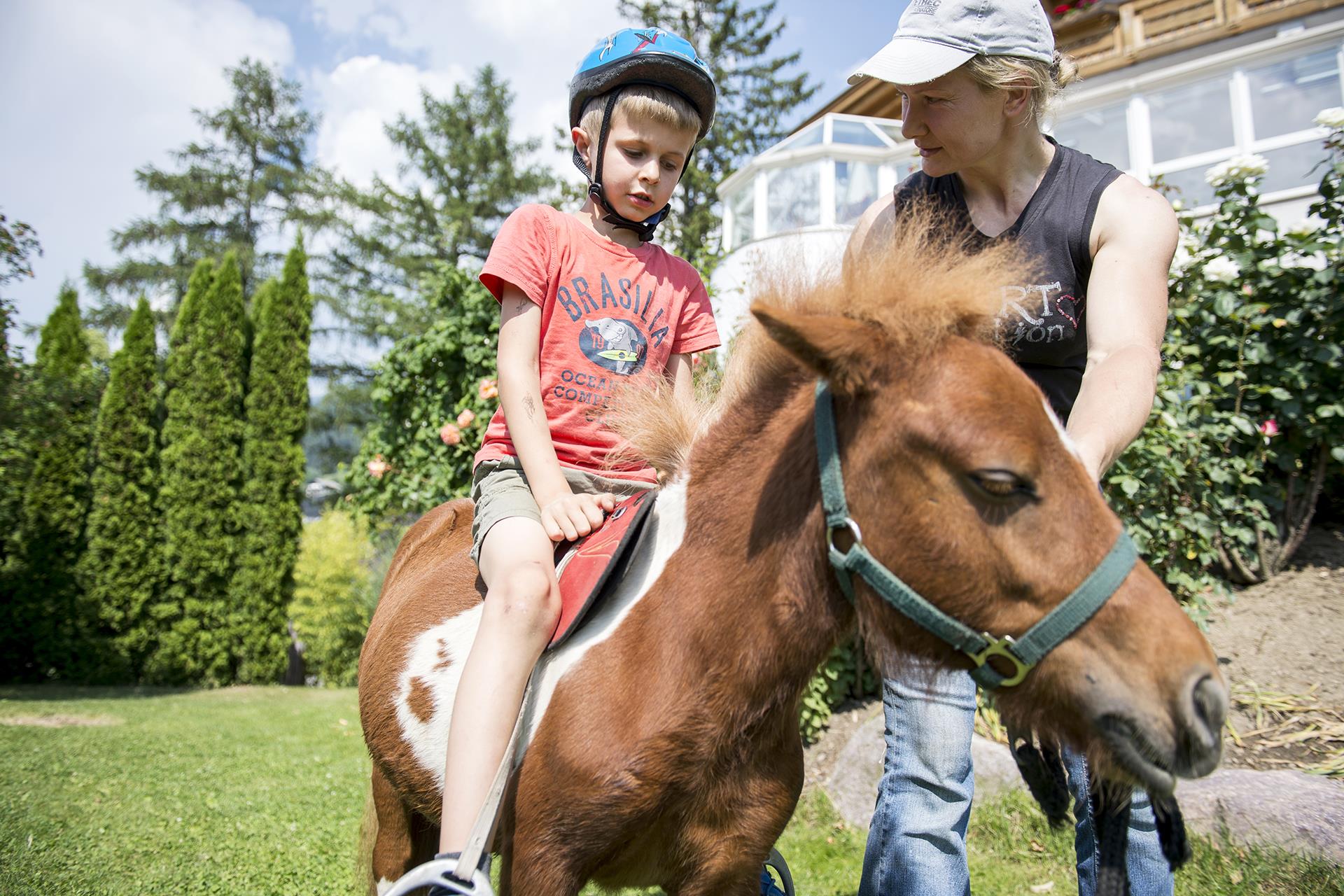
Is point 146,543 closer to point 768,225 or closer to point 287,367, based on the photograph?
point 287,367

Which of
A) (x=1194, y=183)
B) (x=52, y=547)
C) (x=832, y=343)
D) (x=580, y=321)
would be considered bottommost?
(x=52, y=547)

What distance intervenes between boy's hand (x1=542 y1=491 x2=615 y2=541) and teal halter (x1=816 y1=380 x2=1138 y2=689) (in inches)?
27.2

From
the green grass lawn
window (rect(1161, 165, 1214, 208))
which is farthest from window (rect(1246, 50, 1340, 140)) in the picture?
the green grass lawn

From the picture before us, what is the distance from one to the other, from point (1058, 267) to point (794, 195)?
55.0 ft

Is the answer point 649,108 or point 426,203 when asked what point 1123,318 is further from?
point 426,203

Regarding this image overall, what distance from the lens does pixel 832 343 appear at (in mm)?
1371

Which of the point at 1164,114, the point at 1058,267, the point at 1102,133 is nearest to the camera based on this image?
the point at 1058,267

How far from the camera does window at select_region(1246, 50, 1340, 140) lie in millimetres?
12594

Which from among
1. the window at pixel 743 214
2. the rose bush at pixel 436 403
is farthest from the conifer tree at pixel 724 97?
the rose bush at pixel 436 403

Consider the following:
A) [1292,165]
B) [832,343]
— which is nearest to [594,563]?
[832,343]

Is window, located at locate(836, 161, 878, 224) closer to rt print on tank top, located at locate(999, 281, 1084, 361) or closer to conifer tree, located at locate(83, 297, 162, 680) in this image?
conifer tree, located at locate(83, 297, 162, 680)

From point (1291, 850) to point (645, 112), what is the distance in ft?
12.6

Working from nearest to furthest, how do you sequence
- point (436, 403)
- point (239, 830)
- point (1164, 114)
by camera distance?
point (239, 830) → point (436, 403) → point (1164, 114)

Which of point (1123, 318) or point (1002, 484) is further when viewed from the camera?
point (1123, 318)
